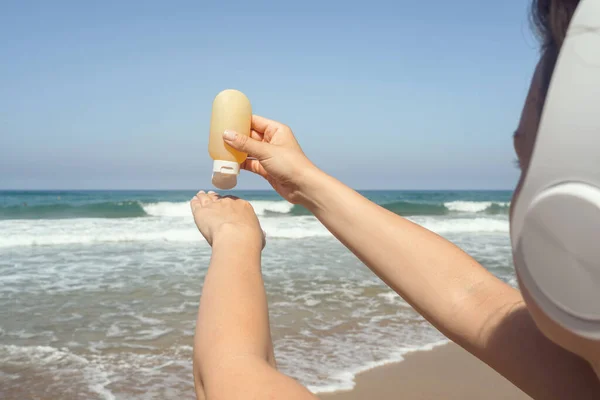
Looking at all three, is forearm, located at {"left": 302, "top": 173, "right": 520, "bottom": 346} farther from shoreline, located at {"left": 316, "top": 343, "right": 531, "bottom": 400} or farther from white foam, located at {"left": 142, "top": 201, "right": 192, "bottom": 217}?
white foam, located at {"left": 142, "top": 201, "right": 192, "bottom": 217}

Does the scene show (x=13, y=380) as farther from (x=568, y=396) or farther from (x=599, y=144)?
(x=599, y=144)

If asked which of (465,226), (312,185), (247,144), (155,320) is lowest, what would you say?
(465,226)

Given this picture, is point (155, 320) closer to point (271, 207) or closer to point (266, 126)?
point (266, 126)

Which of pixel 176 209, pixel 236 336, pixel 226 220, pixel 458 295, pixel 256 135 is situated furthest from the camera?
pixel 176 209

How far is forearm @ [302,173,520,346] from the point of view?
1.27 m

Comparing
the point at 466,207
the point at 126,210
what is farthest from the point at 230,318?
the point at 466,207

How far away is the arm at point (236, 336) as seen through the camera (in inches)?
37.4

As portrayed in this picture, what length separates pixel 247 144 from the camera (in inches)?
77.5

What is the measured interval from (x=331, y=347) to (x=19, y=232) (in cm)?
1136

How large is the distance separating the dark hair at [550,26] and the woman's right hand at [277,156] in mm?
1010

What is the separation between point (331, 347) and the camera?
4.19m

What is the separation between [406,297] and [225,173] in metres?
1.06

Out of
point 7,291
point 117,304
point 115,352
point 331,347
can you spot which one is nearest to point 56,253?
point 7,291

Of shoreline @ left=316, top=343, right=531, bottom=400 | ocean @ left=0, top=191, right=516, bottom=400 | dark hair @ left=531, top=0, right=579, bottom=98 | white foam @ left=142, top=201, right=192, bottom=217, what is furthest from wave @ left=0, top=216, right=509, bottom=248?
dark hair @ left=531, top=0, right=579, bottom=98
